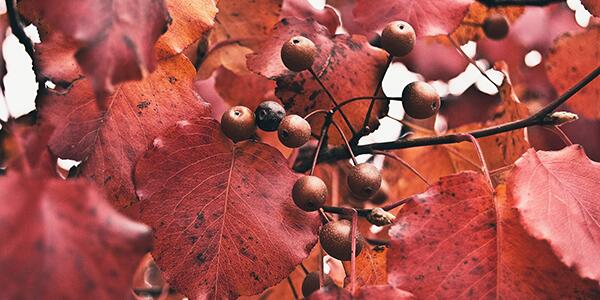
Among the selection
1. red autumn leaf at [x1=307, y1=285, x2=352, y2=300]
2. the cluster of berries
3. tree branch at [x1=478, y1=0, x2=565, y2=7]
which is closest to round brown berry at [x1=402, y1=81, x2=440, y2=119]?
the cluster of berries

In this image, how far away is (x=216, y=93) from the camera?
1.41m

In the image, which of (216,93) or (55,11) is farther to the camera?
(216,93)

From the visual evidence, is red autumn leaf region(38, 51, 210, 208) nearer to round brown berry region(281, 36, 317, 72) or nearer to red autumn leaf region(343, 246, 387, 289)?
round brown berry region(281, 36, 317, 72)

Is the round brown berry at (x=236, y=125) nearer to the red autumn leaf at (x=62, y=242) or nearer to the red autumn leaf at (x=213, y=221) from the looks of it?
the red autumn leaf at (x=213, y=221)

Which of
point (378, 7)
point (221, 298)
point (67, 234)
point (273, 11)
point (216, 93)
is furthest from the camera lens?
point (216, 93)

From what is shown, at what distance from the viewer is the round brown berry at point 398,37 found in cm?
89

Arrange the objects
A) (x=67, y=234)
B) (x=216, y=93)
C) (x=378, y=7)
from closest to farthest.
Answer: (x=67, y=234)
(x=378, y=7)
(x=216, y=93)

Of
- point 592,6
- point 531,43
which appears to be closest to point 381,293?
point 592,6

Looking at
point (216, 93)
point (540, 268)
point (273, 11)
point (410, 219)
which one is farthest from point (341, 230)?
point (216, 93)

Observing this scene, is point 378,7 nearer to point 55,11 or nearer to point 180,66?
point 180,66

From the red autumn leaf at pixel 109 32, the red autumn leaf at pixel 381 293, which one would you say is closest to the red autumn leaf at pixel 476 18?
the red autumn leaf at pixel 381 293

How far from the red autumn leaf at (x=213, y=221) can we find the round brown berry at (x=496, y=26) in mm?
664

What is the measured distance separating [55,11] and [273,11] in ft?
2.06

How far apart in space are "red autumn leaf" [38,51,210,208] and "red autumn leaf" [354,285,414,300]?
0.27 meters
